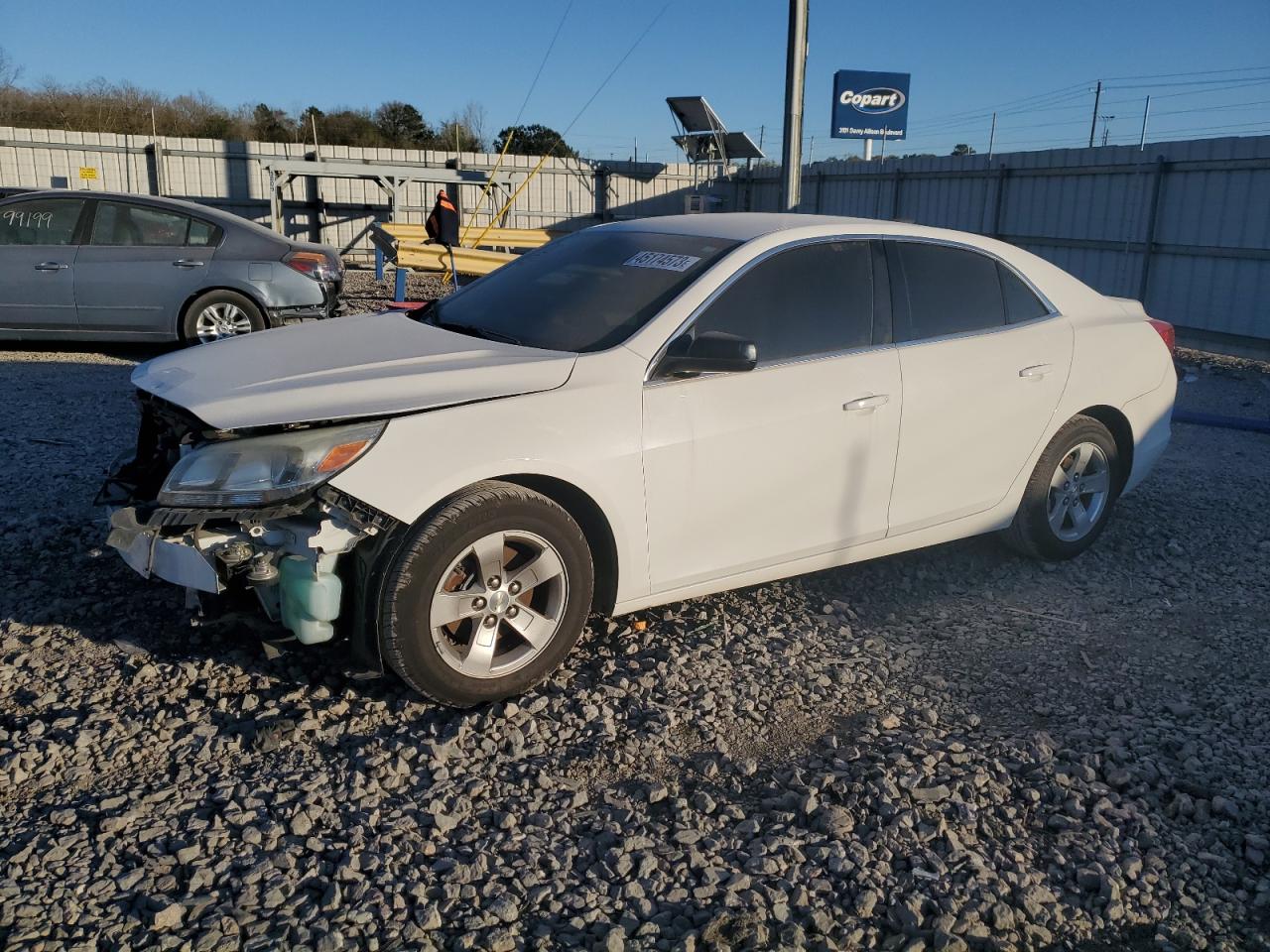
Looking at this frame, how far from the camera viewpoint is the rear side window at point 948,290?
16.0 ft

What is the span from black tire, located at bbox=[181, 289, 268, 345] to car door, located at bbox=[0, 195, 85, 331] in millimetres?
962

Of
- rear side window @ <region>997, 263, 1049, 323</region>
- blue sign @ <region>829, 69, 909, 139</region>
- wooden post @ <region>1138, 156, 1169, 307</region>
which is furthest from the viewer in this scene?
blue sign @ <region>829, 69, 909, 139</region>

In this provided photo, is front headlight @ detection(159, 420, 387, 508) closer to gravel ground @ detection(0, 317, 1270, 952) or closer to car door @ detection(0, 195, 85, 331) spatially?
gravel ground @ detection(0, 317, 1270, 952)

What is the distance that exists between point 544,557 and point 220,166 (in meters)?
24.5

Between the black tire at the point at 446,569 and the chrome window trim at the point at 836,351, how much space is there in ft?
2.23

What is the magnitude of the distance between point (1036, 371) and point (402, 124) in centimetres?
4323

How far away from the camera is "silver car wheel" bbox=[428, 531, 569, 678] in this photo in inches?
147

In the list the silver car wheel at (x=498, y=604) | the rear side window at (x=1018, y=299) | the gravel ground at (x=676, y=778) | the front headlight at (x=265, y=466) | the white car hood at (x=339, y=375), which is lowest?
the gravel ground at (x=676, y=778)

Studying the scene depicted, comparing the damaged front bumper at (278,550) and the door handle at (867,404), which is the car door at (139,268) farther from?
the door handle at (867,404)

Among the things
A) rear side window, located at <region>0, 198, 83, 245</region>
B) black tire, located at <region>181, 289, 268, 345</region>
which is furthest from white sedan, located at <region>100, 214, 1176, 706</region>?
rear side window, located at <region>0, 198, 83, 245</region>

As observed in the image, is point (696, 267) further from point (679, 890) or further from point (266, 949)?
point (266, 949)

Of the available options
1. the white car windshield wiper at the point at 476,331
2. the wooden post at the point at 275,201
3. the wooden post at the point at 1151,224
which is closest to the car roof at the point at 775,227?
the white car windshield wiper at the point at 476,331

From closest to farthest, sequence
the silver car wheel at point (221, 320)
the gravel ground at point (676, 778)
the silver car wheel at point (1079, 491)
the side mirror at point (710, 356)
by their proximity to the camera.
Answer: the gravel ground at point (676, 778) → the side mirror at point (710, 356) → the silver car wheel at point (1079, 491) → the silver car wheel at point (221, 320)

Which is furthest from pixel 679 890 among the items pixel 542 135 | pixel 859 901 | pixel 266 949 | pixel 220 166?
pixel 542 135
